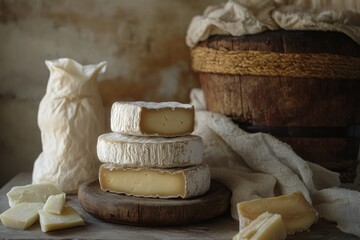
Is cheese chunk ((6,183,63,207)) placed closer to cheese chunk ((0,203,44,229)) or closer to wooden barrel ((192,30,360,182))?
cheese chunk ((0,203,44,229))

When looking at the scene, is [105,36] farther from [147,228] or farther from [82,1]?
[147,228]

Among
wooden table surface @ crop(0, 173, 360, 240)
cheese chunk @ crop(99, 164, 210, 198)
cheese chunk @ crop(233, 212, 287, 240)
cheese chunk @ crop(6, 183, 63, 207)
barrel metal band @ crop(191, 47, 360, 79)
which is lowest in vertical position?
wooden table surface @ crop(0, 173, 360, 240)

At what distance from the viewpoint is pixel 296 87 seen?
1.43 m

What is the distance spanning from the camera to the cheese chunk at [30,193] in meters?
1.29

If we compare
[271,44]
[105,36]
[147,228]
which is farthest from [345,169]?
[105,36]

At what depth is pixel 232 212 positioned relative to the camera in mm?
1279

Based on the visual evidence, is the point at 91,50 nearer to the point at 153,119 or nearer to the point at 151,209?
the point at 153,119

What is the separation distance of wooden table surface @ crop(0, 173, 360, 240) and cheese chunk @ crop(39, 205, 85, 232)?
10 mm

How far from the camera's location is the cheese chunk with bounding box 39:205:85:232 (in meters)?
1.14

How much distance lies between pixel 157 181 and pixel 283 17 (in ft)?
1.73

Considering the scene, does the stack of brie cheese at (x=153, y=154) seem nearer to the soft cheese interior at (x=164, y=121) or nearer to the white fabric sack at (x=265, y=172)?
the soft cheese interior at (x=164, y=121)

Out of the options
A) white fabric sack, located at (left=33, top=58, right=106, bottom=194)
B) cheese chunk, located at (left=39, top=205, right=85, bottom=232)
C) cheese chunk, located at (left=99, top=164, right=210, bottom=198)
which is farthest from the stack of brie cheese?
white fabric sack, located at (left=33, top=58, right=106, bottom=194)

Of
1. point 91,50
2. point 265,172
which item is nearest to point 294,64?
point 265,172

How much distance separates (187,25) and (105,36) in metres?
0.26
